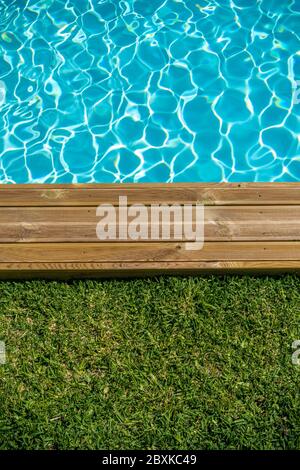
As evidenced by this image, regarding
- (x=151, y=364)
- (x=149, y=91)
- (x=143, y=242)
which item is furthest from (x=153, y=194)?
(x=149, y=91)

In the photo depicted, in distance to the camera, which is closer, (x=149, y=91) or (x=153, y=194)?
(x=153, y=194)

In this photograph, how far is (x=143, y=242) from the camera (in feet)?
15.7

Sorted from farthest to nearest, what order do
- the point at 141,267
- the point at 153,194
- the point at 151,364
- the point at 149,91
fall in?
the point at 149,91
the point at 153,194
the point at 141,267
the point at 151,364

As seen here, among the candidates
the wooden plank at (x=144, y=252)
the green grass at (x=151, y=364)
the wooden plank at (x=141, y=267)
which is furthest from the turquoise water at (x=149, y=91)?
the green grass at (x=151, y=364)

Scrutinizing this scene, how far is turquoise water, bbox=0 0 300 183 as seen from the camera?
6.28 metres

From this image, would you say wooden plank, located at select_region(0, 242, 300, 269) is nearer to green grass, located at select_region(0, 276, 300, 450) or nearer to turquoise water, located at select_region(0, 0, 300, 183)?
green grass, located at select_region(0, 276, 300, 450)

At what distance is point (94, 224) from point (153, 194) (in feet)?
2.15

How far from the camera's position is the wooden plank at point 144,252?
4.71 m

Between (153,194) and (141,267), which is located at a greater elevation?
(153,194)

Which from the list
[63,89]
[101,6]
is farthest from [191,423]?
[101,6]

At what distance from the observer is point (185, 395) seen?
14.1 ft

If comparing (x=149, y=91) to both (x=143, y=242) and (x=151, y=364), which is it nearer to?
(x=143, y=242)

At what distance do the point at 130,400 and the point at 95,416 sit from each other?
0.31 metres

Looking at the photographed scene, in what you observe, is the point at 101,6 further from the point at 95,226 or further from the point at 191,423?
the point at 191,423
